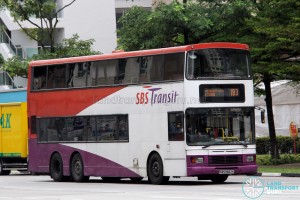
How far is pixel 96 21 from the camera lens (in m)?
61.6

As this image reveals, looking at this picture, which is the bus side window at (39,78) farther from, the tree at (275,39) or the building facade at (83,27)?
the building facade at (83,27)

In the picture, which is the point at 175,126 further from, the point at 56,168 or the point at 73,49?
the point at 73,49

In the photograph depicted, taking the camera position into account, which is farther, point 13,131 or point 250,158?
point 13,131

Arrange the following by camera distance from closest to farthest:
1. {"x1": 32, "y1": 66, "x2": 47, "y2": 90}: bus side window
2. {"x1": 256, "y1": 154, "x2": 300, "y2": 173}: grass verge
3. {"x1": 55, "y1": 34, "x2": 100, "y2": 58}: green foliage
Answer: {"x1": 32, "y1": 66, "x2": 47, "y2": 90}: bus side window
{"x1": 256, "y1": 154, "x2": 300, "y2": 173}: grass verge
{"x1": 55, "y1": 34, "x2": 100, "y2": 58}: green foliage

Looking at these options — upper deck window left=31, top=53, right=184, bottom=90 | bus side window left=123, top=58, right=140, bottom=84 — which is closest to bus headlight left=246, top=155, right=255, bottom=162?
upper deck window left=31, top=53, right=184, bottom=90

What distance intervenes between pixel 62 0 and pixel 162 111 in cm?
3108

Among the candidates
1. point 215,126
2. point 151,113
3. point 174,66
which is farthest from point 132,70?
point 215,126

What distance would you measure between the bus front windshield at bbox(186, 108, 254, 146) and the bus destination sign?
0.30 meters

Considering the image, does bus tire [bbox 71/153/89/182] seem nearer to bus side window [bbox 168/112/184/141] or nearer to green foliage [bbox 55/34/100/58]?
bus side window [bbox 168/112/184/141]

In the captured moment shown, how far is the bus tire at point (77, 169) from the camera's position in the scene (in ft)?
106

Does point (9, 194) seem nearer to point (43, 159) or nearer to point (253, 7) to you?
point (43, 159)

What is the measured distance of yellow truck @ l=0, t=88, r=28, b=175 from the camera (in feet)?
134

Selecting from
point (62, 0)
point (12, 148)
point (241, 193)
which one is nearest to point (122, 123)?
point (241, 193)

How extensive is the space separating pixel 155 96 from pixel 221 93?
2196 millimetres
